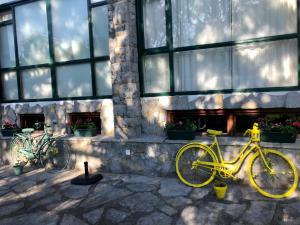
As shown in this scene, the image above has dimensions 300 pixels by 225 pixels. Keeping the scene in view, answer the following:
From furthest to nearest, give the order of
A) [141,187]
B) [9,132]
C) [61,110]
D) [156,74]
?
[9,132], [61,110], [156,74], [141,187]

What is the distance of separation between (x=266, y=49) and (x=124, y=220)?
4.17m

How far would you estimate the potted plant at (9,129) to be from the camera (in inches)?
304

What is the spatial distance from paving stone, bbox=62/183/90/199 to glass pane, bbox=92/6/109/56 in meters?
3.29

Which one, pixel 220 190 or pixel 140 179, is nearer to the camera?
pixel 220 190

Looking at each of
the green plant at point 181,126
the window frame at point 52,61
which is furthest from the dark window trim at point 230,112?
the window frame at point 52,61

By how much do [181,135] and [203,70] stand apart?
1.52 m

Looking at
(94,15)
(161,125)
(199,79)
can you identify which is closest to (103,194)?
(161,125)

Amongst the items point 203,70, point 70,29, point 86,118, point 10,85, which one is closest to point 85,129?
point 86,118

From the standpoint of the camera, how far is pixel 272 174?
189 inches

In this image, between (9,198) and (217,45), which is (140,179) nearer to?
(9,198)

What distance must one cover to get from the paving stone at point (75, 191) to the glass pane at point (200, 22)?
3676 millimetres

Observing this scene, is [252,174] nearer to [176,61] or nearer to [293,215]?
[293,215]

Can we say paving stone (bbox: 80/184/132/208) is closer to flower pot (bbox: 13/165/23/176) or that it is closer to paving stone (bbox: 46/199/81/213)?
paving stone (bbox: 46/199/81/213)

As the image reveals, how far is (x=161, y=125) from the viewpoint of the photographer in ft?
21.1
